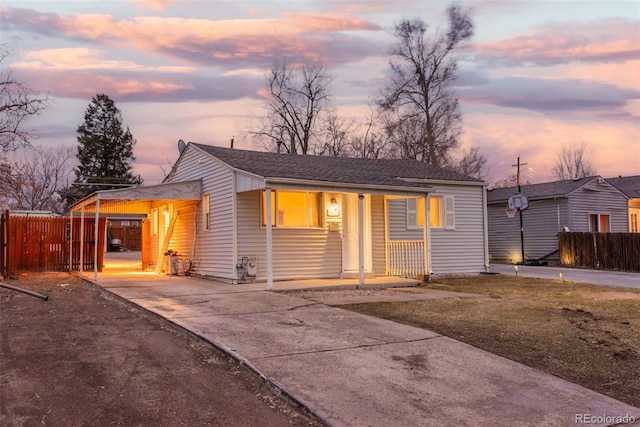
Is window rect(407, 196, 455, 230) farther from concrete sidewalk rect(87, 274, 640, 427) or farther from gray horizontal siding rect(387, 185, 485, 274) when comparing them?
concrete sidewalk rect(87, 274, 640, 427)

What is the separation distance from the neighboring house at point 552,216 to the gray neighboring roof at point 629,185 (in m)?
2.08

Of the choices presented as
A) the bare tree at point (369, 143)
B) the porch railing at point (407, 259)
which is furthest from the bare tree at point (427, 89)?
the porch railing at point (407, 259)

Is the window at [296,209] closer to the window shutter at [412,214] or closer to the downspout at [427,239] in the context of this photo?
the downspout at [427,239]

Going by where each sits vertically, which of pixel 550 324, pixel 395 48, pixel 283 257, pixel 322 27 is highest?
pixel 395 48

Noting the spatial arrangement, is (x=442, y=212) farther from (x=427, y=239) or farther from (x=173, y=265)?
(x=173, y=265)

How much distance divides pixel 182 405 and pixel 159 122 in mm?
26103

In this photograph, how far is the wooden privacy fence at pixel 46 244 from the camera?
49.6 ft

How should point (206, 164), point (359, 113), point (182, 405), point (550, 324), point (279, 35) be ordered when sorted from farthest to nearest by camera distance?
point (359, 113), point (279, 35), point (206, 164), point (550, 324), point (182, 405)

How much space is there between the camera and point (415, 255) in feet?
47.5

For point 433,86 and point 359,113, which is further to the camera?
point 359,113

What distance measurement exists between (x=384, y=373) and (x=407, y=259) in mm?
9591

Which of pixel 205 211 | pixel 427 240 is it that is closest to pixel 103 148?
pixel 205 211

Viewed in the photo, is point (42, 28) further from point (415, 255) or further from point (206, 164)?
point (415, 255)

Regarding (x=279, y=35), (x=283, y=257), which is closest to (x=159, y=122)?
(x=279, y=35)
